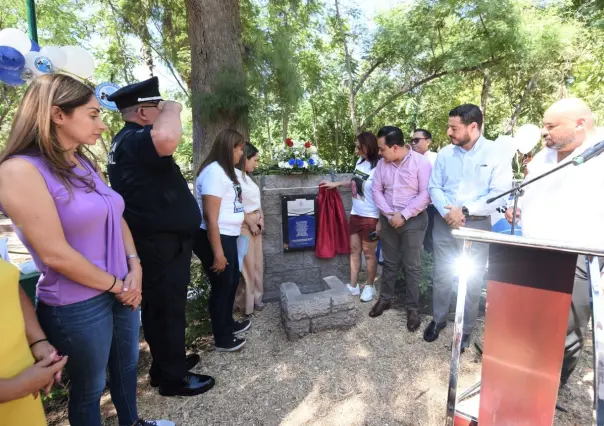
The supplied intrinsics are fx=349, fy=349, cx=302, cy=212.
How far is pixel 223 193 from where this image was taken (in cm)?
279

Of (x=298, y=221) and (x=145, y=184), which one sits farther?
(x=298, y=221)

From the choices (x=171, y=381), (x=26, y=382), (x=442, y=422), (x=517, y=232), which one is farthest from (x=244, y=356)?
(x=517, y=232)

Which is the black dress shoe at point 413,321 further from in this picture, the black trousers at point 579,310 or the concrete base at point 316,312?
the black trousers at point 579,310

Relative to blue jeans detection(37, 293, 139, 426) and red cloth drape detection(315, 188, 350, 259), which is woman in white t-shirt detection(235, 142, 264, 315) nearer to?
red cloth drape detection(315, 188, 350, 259)

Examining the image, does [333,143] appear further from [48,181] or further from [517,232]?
[48,181]

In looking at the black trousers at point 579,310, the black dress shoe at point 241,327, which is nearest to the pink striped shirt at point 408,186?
the black trousers at point 579,310

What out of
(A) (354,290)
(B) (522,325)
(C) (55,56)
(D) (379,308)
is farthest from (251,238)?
(B) (522,325)

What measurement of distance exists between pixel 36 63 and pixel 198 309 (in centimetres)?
274

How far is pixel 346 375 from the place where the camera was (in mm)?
2701

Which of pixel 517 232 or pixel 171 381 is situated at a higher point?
pixel 517 232

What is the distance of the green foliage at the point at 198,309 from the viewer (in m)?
3.24

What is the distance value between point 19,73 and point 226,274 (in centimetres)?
260

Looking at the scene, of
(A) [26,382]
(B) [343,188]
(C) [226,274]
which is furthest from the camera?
(B) [343,188]

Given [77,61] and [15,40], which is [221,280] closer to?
[77,61]
